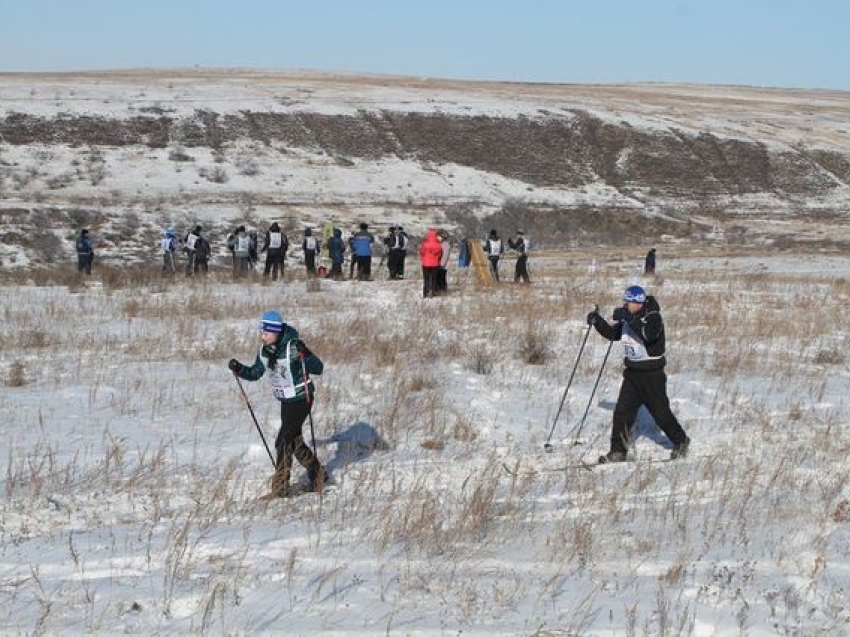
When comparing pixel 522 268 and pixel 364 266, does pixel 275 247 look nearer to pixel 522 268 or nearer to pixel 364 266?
pixel 364 266

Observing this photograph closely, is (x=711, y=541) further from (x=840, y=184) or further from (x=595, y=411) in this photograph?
(x=840, y=184)

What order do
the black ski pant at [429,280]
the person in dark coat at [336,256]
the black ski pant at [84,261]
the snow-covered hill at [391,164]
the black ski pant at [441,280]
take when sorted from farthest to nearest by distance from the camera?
1. the snow-covered hill at [391,164]
2. the black ski pant at [84,261]
3. the person in dark coat at [336,256]
4. the black ski pant at [441,280]
5. the black ski pant at [429,280]

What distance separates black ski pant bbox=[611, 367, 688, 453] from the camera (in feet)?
A: 28.0

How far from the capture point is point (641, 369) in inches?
336

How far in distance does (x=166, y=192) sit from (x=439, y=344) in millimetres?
28958

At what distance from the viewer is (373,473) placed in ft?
25.2

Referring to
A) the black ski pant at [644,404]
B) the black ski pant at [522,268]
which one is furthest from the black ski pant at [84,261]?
the black ski pant at [644,404]

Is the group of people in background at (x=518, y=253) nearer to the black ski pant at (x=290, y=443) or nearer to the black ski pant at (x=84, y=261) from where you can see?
the black ski pant at (x=84, y=261)

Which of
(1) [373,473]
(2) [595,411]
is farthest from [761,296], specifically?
(1) [373,473]

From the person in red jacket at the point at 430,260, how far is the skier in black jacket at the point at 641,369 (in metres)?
10.3

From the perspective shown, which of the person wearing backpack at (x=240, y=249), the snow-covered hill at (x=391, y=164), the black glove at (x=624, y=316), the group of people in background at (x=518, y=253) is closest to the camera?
the black glove at (x=624, y=316)

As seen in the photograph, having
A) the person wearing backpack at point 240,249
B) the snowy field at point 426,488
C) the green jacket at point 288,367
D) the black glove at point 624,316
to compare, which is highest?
the black glove at point 624,316

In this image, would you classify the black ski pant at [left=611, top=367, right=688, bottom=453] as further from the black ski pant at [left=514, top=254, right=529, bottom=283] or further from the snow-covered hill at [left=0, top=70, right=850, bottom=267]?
the snow-covered hill at [left=0, top=70, right=850, bottom=267]

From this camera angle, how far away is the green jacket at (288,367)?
743 cm
